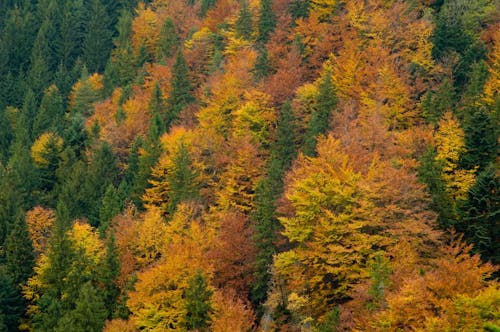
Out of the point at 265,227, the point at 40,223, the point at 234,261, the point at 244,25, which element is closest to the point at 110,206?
the point at 40,223

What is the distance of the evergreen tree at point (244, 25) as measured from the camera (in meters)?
88.9

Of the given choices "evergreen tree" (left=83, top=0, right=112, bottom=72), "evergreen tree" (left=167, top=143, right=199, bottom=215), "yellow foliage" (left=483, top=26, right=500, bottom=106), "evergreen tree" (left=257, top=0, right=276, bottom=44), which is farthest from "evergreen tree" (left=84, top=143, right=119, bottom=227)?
"evergreen tree" (left=83, top=0, right=112, bottom=72)

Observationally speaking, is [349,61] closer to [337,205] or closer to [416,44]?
[416,44]

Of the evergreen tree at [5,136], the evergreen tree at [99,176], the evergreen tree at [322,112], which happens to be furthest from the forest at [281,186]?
the evergreen tree at [5,136]

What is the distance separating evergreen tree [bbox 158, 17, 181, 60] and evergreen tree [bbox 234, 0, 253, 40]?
68.3 ft

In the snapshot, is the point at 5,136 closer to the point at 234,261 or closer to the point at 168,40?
the point at 168,40

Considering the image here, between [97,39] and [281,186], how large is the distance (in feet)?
350

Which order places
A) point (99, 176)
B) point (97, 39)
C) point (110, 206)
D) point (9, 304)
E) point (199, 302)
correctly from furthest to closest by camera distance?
point (97, 39) → point (99, 176) → point (110, 206) → point (9, 304) → point (199, 302)

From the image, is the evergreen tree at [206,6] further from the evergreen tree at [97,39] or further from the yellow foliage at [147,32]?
the evergreen tree at [97,39]

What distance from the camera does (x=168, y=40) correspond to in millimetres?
109688

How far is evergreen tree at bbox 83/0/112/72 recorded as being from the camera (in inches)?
5778

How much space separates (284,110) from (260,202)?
50.1 feet

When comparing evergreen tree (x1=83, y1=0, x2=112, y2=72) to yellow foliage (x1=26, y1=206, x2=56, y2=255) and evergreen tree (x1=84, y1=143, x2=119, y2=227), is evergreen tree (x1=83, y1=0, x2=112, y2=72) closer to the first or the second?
evergreen tree (x1=84, y1=143, x2=119, y2=227)

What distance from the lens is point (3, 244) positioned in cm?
7406
